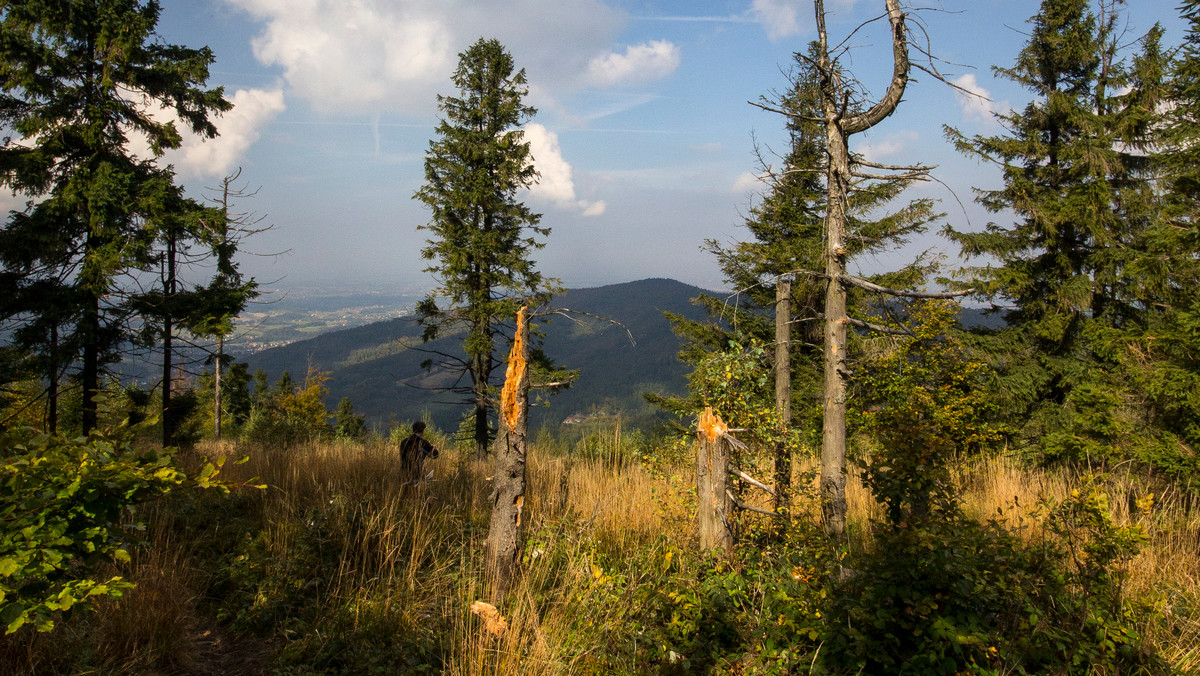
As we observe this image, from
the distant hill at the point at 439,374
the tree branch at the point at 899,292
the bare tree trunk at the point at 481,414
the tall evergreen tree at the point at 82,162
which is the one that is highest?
the tall evergreen tree at the point at 82,162

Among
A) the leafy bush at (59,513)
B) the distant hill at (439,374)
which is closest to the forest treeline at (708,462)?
the leafy bush at (59,513)

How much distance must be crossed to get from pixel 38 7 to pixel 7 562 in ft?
35.2

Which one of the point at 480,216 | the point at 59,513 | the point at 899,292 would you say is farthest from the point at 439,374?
the point at 59,513

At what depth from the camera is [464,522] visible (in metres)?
5.43

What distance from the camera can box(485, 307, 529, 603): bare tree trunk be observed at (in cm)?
416

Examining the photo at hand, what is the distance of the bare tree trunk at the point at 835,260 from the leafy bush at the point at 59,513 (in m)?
4.78

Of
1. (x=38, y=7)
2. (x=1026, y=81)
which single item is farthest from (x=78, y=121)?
(x=1026, y=81)

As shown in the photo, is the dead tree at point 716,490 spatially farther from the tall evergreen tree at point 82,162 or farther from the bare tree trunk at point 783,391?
the tall evergreen tree at point 82,162

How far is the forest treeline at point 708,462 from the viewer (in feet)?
9.96

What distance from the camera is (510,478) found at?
4.16 metres

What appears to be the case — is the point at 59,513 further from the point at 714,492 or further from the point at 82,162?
the point at 82,162

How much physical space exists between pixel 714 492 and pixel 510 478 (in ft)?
5.44

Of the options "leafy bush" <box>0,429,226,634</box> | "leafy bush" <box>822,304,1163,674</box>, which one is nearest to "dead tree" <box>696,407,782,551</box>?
"leafy bush" <box>822,304,1163,674</box>

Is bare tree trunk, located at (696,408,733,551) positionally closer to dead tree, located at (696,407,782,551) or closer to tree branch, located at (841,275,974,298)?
dead tree, located at (696,407,782,551)
